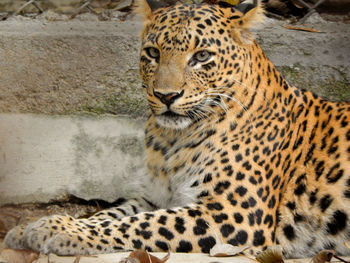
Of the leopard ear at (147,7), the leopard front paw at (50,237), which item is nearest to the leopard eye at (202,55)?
the leopard ear at (147,7)

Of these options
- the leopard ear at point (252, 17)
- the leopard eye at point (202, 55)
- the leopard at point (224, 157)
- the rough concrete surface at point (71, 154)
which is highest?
the leopard ear at point (252, 17)

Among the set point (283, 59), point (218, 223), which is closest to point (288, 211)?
point (218, 223)

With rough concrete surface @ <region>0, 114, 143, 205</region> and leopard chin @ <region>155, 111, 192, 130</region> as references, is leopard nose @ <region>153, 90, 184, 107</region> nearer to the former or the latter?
leopard chin @ <region>155, 111, 192, 130</region>

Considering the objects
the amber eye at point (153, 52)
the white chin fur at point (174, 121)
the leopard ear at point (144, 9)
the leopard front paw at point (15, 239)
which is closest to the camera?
the leopard front paw at point (15, 239)

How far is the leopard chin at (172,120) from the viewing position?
4672 mm

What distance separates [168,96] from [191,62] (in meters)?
0.39

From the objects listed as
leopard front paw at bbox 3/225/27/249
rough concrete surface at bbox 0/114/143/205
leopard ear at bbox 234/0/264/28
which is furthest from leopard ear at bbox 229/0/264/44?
leopard front paw at bbox 3/225/27/249

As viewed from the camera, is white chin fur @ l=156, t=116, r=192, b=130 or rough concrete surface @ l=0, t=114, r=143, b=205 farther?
rough concrete surface @ l=0, t=114, r=143, b=205

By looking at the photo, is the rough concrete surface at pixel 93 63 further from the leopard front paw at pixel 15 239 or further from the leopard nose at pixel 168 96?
the leopard front paw at pixel 15 239

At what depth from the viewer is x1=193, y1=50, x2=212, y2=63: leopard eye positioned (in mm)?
4715

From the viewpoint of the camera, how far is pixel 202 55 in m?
4.73

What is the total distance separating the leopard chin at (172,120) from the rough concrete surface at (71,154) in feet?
5.28

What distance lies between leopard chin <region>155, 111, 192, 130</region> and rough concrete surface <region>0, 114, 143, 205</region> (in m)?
1.61

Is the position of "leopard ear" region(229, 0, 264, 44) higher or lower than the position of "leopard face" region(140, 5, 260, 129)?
higher
